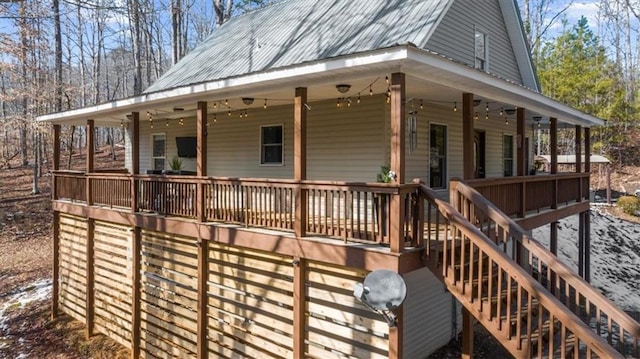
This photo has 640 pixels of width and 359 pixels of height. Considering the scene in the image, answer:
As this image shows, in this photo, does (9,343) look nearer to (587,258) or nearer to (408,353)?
(408,353)

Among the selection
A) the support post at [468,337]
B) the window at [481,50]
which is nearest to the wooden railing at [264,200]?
the support post at [468,337]

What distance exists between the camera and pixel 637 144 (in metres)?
32.5

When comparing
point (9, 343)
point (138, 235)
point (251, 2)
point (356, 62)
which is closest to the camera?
point (356, 62)

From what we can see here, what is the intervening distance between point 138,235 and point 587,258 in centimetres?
1310

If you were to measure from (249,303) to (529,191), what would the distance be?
21.2 ft

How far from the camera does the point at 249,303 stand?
795 centimetres

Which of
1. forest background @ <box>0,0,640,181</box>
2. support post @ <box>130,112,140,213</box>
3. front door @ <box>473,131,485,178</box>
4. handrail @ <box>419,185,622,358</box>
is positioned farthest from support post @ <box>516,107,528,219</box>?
forest background @ <box>0,0,640,181</box>

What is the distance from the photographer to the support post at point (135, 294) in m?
10.2

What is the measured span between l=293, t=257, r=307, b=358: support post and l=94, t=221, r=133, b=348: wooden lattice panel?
567 cm

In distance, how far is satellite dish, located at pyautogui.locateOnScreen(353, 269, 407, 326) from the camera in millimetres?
5297

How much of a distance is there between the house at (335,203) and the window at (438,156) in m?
0.06

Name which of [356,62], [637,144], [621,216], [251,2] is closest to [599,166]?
[637,144]

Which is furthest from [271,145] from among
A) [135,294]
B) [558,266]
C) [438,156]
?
[558,266]

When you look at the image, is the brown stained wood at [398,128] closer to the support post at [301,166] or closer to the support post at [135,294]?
the support post at [301,166]
